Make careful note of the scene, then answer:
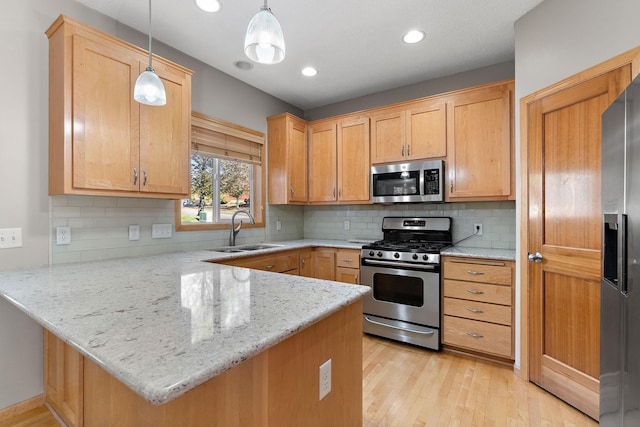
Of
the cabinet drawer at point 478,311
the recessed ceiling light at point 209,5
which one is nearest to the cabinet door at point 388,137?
the cabinet drawer at point 478,311

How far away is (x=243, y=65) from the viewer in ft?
9.80

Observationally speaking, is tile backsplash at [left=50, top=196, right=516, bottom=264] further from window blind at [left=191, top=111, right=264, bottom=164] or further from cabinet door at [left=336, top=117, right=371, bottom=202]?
window blind at [left=191, top=111, right=264, bottom=164]

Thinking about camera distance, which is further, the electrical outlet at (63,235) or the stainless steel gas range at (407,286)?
the stainless steel gas range at (407,286)

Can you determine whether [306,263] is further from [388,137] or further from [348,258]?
[388,137]

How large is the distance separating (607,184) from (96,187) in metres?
2.68

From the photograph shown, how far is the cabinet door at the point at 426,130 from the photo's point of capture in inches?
116

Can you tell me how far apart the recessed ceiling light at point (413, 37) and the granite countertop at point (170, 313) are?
2.22m

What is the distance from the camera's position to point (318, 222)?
4141mm

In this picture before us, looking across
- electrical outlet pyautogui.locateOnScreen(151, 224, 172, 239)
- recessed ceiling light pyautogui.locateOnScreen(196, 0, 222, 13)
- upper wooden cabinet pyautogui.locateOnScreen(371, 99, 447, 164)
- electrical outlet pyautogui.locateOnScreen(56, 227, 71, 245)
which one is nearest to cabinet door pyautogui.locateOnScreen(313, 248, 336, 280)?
upper wooden cabinet pyautogui.locateOnScreen(371, 99, 447, 164)

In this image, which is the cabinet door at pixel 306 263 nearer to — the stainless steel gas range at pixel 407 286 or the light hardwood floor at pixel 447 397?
the stainless steel gas range at pixel 407 286

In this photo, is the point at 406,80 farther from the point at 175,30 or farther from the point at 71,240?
the point at 71,240

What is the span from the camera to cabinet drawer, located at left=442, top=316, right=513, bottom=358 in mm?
2406

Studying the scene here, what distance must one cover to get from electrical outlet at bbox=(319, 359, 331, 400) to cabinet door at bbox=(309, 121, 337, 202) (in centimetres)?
266

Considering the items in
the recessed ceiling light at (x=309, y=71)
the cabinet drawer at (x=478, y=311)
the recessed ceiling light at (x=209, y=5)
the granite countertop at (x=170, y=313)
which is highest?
the recessed ceiling light at (x=309, y=71)
